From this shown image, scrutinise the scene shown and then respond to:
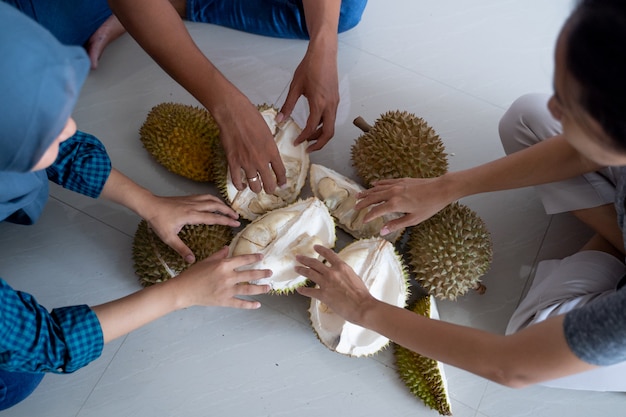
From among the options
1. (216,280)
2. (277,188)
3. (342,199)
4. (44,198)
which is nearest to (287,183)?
(277,188)

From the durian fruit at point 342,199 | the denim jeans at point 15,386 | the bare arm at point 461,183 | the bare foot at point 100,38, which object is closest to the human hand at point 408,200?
the bare arm at point 461,183

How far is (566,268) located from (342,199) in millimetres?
579

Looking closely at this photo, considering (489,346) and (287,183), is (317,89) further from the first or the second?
(489,346)

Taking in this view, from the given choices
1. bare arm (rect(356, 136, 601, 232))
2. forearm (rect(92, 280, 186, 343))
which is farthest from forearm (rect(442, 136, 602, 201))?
forearm (rect(92, 280, 186, 343))

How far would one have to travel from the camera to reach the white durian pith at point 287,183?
1534mm

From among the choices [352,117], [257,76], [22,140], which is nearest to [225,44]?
[257,76]

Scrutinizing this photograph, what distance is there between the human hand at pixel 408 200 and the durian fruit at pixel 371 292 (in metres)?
0.07

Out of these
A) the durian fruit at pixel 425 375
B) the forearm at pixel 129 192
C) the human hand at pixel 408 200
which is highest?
the human hand at pixel 408 200

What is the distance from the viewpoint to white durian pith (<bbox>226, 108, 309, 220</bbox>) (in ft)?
5.03

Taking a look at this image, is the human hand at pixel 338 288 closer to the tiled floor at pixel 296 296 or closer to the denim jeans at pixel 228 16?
the tiled floor at pixel 296 296

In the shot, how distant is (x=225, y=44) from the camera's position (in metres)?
1.94

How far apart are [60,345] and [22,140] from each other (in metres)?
0.46

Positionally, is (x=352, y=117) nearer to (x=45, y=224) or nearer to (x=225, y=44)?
(x=225, y=44)

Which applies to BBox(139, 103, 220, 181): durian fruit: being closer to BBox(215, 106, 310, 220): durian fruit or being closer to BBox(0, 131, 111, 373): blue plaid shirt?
BBox(215, 106, 310, 220): durian fruit
